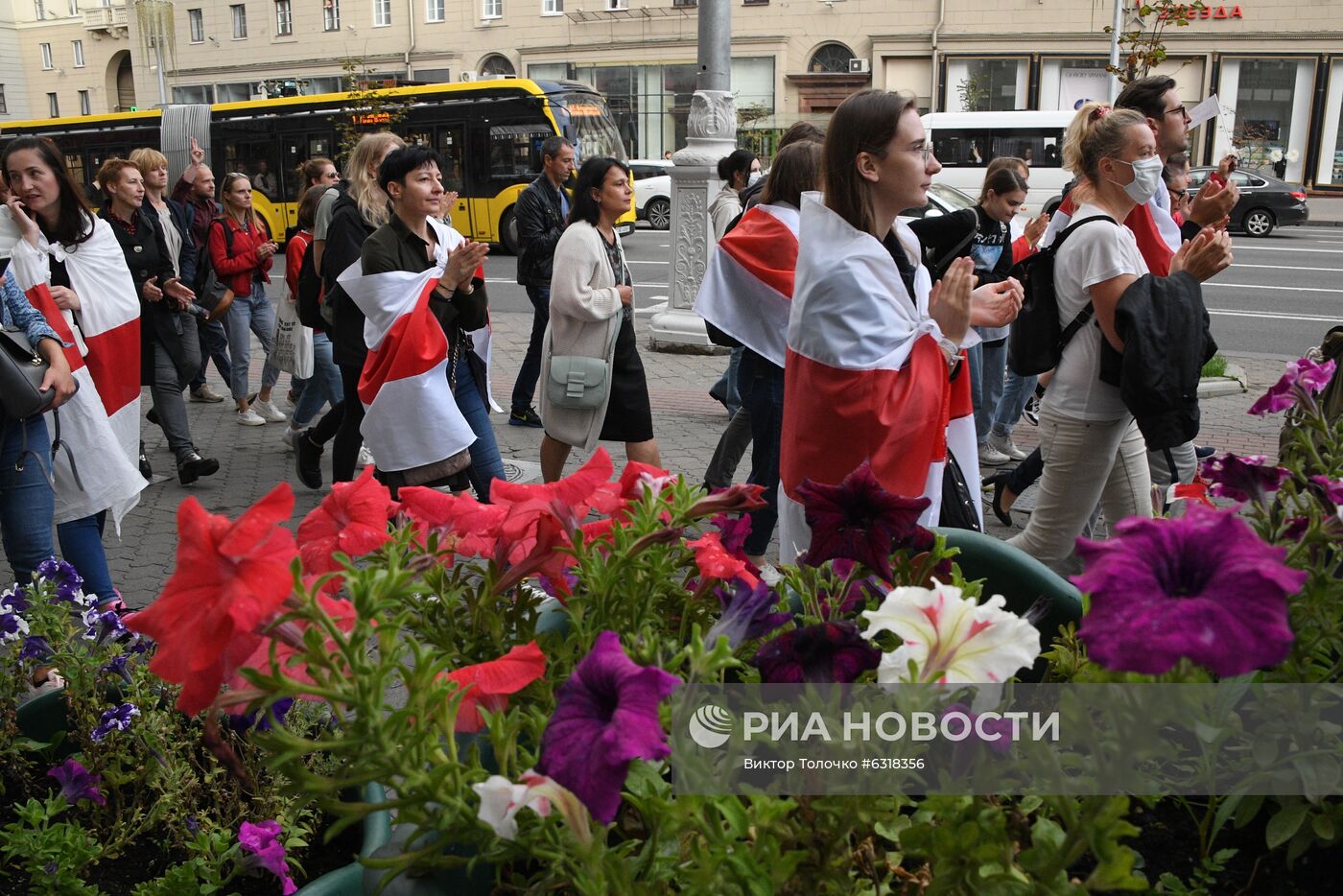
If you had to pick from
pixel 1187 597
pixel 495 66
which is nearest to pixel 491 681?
pixel 1187 597

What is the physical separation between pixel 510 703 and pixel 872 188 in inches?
79.8

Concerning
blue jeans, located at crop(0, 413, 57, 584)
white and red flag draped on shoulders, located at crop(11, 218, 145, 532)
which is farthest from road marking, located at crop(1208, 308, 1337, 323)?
blue jeans, located at crop(0, 413, 57, 584)

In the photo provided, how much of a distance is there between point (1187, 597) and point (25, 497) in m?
3.68

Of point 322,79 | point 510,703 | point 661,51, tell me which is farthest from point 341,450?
point 322,79

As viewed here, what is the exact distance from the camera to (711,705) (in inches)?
45.1

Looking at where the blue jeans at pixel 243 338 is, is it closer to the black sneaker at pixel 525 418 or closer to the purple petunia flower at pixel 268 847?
the black sneaker at pixel 525 418

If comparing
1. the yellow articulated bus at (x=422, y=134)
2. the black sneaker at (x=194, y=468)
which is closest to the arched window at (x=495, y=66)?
the yellow articulated bus at (x=422, y=134)

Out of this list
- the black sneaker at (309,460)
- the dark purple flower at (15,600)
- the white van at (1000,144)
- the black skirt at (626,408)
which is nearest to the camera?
the dark purple flower at (15,600)

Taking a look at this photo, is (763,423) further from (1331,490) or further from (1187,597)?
(1187,597)

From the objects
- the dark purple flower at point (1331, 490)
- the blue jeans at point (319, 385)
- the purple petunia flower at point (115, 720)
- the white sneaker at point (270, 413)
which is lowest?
the white sneaker at point (270, 413)

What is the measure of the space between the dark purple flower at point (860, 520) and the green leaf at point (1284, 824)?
0.46 metres

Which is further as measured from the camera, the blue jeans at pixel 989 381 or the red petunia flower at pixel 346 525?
the blue jeans at pixel 989 381

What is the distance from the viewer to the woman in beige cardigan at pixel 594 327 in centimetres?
519

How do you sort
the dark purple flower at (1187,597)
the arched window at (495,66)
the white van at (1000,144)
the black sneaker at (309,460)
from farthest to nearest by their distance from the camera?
the arched window at (495,66) < the white van at (1000,144) < the black sneaker at (309,460) < the dark purple flower at (1187,597)
